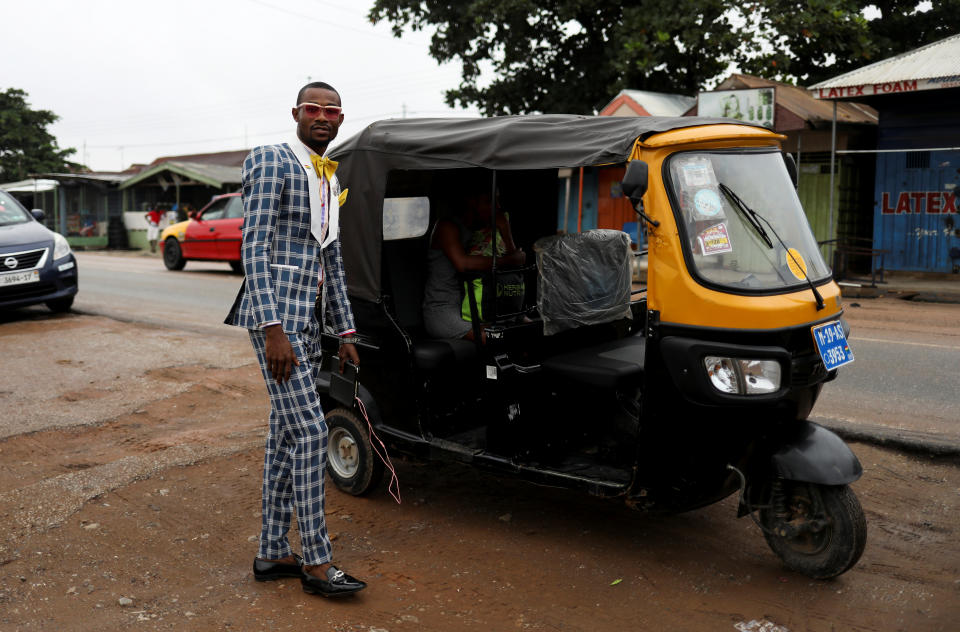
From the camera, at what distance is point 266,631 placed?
3385mm

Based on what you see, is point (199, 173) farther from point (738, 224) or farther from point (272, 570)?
point (738, 224)

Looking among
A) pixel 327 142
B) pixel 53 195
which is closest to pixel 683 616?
pixel 327 142

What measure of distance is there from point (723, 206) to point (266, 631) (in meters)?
2.56

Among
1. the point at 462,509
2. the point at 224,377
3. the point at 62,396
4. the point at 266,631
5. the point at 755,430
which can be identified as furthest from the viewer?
the point at 224,377

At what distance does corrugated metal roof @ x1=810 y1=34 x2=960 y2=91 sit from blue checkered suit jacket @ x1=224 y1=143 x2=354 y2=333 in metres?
13.5

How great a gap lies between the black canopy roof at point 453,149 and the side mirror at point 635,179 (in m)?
0.12

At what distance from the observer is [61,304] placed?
11844 millimetres

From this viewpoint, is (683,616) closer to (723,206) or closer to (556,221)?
(723,206)

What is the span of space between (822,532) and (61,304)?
10.8m

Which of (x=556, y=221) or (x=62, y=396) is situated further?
(x=62, y=396)

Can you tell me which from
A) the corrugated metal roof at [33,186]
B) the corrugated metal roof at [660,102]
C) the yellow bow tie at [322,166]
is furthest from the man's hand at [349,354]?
the corrugated metal roof at [33,186]

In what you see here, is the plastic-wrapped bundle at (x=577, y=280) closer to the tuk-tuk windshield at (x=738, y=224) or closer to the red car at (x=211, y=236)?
the tuk-tuk windshield at (x=738, y=224)

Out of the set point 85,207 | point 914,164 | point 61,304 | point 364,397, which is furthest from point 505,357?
point 85,207

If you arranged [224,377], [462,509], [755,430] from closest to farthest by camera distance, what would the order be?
1. [755,430]
2. [462,509]
3. [224,377]
